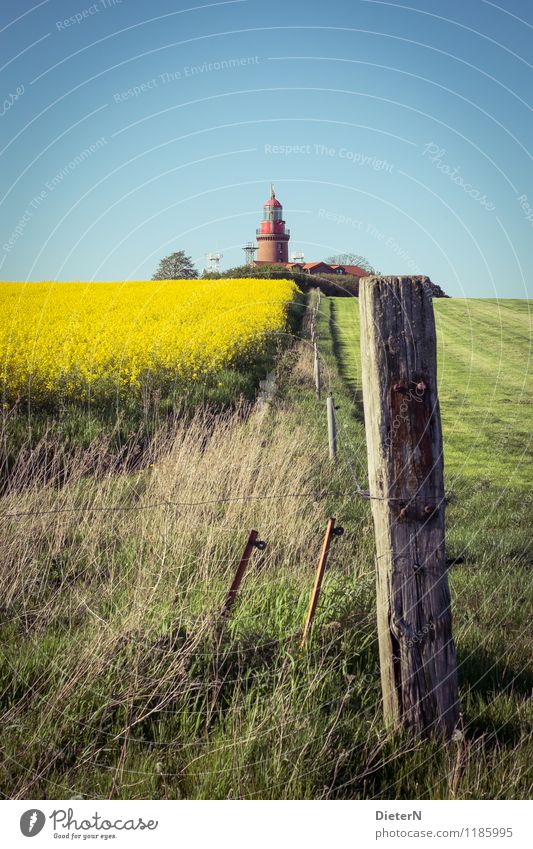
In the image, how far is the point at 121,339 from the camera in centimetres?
1377

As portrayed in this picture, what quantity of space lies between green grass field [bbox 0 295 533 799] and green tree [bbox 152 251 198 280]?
6.78 m

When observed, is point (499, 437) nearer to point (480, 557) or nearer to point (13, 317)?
point (480, 557)

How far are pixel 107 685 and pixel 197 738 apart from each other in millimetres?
500

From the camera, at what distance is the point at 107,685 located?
3.42 meters

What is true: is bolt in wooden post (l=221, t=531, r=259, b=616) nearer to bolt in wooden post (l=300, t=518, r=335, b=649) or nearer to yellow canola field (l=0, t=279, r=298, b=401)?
bolt in wooden post (l=300, t=518, r=335, b=649)

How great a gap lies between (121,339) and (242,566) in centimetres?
1068

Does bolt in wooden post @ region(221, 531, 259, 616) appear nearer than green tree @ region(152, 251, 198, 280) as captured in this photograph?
Yes

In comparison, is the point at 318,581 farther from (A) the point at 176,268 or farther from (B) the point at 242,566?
(A) the point at 176,268

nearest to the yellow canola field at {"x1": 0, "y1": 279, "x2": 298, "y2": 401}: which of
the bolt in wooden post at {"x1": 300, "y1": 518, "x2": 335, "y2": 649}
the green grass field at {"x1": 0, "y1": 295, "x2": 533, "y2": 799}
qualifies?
the green grass field at {"x1": 0, "y1": 295, "x2": 533, "y2": 799}

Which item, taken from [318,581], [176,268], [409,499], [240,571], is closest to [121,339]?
[176,268]

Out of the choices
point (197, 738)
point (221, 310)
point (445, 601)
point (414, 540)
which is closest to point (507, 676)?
point (445, 601)

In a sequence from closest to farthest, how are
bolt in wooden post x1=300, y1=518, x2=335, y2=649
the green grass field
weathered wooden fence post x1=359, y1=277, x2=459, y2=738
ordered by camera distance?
the green grass field
weathered wooden fence post x1=359, y1=277, x2=459, y2=738
bolt in wooden post x1=300, y1=518, x2=335, y2=649

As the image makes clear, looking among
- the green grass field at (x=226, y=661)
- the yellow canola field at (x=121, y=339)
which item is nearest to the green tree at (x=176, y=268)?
the yellow canola field at (x=121, y=339)

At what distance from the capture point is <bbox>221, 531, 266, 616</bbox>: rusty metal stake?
364 centimetres
